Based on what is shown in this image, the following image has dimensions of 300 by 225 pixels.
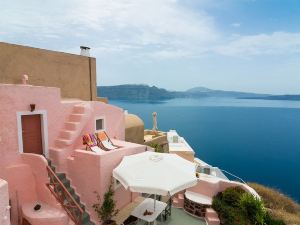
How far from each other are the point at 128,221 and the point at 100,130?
548cm

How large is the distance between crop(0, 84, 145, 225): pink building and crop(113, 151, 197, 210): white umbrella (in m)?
1.30

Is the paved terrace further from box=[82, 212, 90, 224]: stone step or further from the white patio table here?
box=[82, 212, 90, 224]: stone step

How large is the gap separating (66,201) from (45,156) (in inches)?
98.8

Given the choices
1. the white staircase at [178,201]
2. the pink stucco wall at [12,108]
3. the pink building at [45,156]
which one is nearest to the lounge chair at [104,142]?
the pink building at [45,156]

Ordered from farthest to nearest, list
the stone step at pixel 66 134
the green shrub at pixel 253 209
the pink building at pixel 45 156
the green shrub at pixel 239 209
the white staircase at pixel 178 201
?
the white staircase at pixel 178 201, the stone step at pixel 66 134, the green shrub at pixel 239 209, the green shrub at pixel 253 209, the pink building at pixel 45 156

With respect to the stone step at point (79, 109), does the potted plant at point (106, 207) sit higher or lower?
lower

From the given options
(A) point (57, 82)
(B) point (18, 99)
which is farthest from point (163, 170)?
(A) point (57, 82)

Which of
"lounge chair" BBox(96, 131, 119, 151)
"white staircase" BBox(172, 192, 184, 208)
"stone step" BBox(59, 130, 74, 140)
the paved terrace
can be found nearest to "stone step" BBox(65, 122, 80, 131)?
"stone step" BBox(59, 130, 74, 140)

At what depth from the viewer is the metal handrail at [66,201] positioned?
7.97 metres

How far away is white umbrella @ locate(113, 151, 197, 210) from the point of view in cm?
762

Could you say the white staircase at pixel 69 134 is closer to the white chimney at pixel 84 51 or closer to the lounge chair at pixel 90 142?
the lounge chair at pixel 90 142

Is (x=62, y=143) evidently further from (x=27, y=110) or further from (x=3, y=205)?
(x=3, y=205)

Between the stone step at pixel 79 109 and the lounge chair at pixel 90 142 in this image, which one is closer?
the lounge chair at pixel 90 142

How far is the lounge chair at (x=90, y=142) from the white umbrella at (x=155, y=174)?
2.14m
